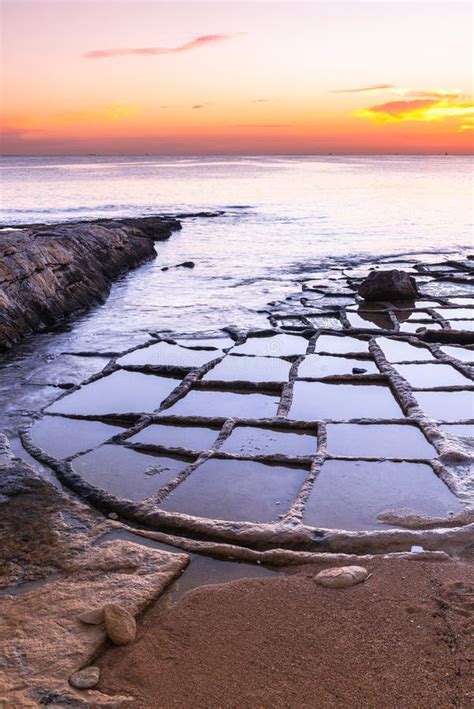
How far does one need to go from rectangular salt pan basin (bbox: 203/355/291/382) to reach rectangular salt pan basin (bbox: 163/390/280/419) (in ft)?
1.07

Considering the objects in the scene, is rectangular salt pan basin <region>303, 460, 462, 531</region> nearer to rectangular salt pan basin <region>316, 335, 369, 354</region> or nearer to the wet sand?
the wet sand

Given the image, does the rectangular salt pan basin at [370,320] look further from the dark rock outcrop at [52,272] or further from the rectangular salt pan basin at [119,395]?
the dark rock outcrop at [52,272]

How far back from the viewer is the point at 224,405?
6.09m

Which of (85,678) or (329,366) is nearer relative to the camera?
(85,678)

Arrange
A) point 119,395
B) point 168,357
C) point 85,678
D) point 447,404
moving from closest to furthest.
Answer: point 85,678, point 447,404, point 119,395, point 168,357

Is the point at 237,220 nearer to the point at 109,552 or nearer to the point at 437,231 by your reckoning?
the point at 437,231

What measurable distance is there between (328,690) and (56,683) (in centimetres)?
108

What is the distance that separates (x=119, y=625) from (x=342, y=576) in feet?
3.65

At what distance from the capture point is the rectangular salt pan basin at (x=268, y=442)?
5.04 m

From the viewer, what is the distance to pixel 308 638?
2865 millimetres

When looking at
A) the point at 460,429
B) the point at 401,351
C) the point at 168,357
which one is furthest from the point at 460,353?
the point at 168,357

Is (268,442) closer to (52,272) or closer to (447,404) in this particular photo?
(447,404)

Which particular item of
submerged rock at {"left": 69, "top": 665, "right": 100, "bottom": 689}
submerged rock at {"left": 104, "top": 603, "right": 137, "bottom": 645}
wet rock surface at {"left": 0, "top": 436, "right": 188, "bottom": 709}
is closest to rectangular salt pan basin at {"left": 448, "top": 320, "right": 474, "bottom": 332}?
wet rock surface at {"left": 0, "top": 436, "right": 188, "bottom": 709}

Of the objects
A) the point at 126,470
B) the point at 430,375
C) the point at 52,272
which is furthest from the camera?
the point at 52,272
